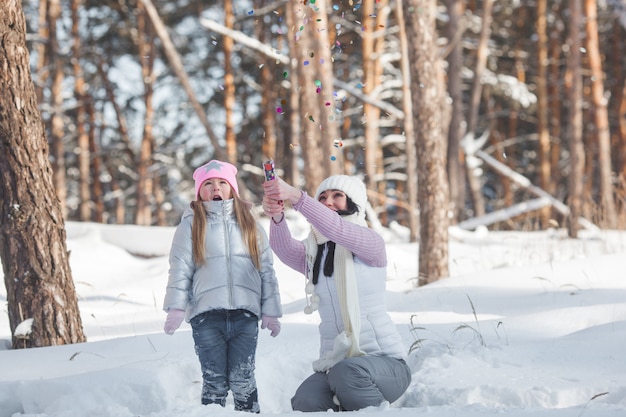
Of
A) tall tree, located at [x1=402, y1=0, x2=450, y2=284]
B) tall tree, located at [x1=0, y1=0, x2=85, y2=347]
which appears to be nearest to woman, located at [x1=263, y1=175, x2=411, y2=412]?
tall tree, located at [x1=0, y1=0, x2=85, y2=347]

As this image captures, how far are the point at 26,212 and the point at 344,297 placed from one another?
235cm

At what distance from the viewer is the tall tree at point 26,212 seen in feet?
16.0

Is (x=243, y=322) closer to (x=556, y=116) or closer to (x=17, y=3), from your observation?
(x=17, y=3)

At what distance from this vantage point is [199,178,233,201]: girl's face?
4.02 metres

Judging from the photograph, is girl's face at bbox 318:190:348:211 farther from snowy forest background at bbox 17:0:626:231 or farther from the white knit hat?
snowy forest background at bbox 17:0:626:231

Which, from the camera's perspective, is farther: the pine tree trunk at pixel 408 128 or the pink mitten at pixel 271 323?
the pine tree trunk at pixel 408 128

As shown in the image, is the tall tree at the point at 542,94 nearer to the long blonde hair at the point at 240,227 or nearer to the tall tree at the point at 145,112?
the tall tree at the point at 145,112

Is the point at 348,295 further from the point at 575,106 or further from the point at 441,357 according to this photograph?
the point at 575,106

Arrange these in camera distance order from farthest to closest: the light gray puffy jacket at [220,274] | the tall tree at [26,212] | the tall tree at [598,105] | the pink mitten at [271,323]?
the tall tree at [598,105], the tall tree at [26,212], the pink mitten at [271,323], the light gray puffy jacket at [220,274]

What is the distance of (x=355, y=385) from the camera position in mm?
3473

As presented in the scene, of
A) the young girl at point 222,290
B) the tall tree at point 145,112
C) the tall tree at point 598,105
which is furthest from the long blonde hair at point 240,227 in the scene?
the tall tree at point 145,112

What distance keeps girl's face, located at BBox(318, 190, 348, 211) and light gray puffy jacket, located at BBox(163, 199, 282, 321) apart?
466 millimetres

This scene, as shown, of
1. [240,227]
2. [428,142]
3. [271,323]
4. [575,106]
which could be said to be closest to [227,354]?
[271,323]

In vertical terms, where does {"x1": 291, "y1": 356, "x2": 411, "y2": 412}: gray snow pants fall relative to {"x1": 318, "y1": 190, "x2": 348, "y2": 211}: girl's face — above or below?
below
